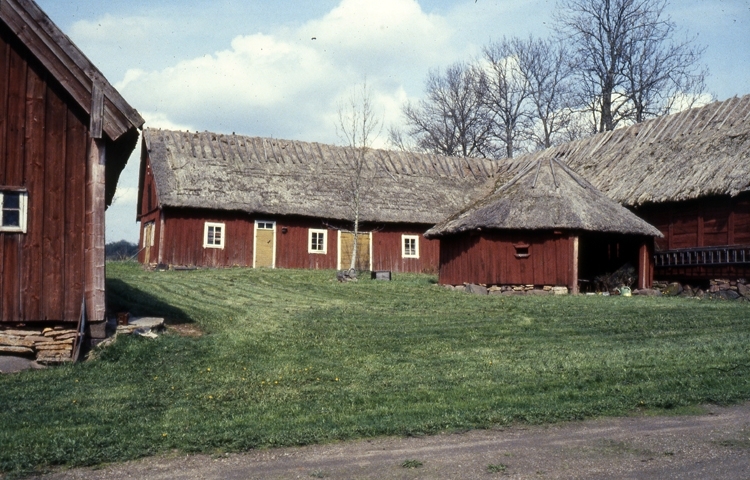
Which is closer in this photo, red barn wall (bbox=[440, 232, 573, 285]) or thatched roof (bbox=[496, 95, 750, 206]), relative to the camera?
red barn wall (bbox=[440, 232, 573, 285])

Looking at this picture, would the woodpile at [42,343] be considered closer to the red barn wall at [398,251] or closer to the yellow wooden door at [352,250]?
the yellow wooden door at [352,250]

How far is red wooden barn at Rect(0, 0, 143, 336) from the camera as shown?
12.9m

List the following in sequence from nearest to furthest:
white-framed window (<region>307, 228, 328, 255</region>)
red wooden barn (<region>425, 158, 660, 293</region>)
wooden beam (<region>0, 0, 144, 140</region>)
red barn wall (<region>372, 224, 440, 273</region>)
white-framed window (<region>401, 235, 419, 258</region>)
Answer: wooden beam (<region>0, 0, 144, 140</region>) < red wooden barn (<region>425, 158, 660, 293</region>) < white-framed window (<region>307, 228, 328, 255</region>) < red barn wall (<region>372, 224, 440, 273</region>) < white-framed window (<region>401, 235, 419, 258</region>)

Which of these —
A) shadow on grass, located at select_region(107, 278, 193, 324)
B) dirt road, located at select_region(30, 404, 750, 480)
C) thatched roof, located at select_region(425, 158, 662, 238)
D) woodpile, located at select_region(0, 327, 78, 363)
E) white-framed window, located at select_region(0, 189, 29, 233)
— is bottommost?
dirt road, located at select_region(30, 404, 750, 480)

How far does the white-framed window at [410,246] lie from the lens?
120 feet

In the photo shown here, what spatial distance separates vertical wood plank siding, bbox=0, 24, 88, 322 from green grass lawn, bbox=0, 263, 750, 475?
1433 mm

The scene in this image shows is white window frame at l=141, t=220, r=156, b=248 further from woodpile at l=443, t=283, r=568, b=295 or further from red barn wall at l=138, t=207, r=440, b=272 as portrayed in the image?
woodpile at l=443, t=283, r=568, b=295

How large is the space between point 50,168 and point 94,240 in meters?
1.50

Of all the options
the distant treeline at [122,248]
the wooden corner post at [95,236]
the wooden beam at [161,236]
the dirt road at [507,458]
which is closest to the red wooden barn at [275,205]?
the wooden beam at [161,236]

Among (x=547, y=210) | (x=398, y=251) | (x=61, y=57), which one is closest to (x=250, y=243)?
(x=398, y=251)

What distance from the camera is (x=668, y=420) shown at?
835 cm

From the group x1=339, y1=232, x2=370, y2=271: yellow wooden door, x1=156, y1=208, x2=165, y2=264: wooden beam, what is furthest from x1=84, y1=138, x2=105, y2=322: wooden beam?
x1=339, y1=232, x2=370, y2=271: yellow wooden door

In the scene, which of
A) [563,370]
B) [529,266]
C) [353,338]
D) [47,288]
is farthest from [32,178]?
[529,266]

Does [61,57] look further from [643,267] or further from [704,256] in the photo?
[704,256]
